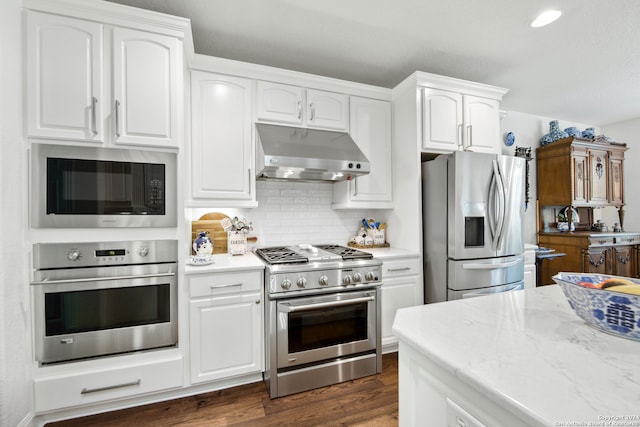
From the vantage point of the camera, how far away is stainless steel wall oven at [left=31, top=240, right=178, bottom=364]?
68.1 inches

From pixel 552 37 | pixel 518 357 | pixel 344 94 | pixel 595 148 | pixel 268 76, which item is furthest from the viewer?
pixel 595 148

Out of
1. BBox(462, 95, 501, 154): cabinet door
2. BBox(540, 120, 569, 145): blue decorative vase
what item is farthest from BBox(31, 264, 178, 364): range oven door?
BBox(540, 120, 569, 145): blue decorative vase

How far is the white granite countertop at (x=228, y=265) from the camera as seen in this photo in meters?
2.01

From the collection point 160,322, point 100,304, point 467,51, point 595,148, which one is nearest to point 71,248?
point 100,304

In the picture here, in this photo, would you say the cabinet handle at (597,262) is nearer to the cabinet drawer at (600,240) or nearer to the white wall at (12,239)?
the cabinet drawer at (600,240)

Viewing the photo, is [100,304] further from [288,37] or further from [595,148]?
[595,148]

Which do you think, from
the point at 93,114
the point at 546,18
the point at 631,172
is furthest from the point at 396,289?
the point at 631,172

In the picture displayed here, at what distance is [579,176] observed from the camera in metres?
3.94

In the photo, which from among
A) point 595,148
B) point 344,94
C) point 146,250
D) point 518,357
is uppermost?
point 344,94

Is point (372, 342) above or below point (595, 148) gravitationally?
below

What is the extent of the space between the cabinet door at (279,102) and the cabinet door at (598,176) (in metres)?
4.16

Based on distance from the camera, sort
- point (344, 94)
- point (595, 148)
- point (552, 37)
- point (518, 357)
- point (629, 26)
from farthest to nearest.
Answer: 1. point (595, 148)
2. point (344, 94)
3. point (552, 37)
4. point (629, 26)
5. point (518, 357)

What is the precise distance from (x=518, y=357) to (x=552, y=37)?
2740 millimetres

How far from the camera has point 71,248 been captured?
176cm
